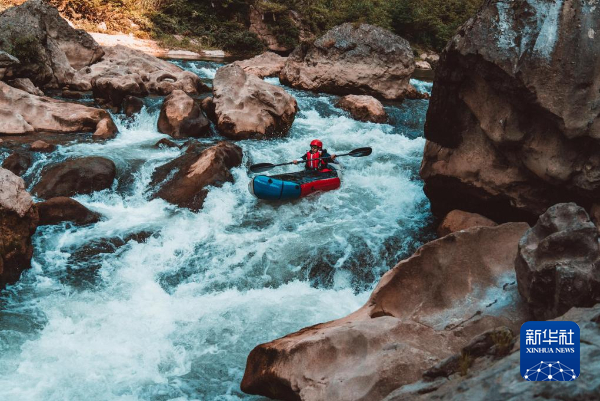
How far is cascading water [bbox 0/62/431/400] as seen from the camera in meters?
4.31

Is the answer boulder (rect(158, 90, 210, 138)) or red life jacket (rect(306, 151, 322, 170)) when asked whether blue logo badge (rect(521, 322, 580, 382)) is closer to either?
red life jacket (rect(306, 151, 322, 170))

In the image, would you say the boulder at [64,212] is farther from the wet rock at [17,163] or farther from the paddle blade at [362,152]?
the paddle blade at [362,152]

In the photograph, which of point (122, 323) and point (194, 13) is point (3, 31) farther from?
point (194, 13)

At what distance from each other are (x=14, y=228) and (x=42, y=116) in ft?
15.1

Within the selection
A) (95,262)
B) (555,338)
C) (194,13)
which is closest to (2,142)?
(95,262)

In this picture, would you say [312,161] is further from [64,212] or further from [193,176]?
[64,212]

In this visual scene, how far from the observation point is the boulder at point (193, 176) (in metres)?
7.47

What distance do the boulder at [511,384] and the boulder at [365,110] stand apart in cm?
986

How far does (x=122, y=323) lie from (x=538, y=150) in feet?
16.0

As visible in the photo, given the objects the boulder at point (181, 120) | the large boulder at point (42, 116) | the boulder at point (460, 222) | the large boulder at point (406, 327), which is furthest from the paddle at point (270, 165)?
the large boulder at point (406, 327)

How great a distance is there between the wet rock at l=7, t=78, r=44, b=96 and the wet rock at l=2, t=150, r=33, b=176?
3.34 metres

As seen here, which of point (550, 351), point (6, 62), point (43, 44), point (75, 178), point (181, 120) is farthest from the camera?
point (43, 44)

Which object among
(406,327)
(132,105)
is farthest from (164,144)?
(406,327)

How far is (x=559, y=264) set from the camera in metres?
3.06
